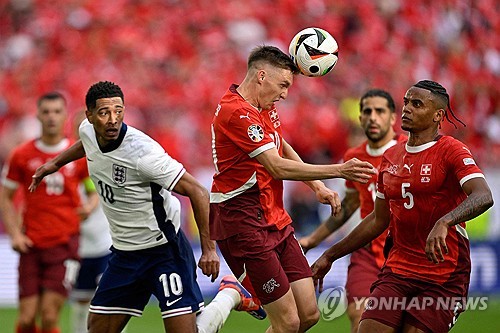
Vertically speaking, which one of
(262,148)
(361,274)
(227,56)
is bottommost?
(361,274)

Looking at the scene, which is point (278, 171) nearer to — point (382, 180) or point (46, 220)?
point (382, 180)

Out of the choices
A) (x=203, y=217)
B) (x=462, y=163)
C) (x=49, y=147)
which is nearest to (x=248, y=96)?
(x=203, y=217)

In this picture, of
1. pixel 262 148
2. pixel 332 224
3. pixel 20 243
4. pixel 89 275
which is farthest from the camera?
pixel 89 275

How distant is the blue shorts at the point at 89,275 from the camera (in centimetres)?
1170

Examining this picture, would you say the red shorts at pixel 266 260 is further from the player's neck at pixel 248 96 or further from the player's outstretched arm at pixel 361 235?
the player's neck at pixel 248 96

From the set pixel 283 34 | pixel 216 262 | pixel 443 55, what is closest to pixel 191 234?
pixel 283 34

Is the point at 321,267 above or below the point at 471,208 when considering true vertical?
below

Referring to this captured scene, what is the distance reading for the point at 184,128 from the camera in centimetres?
1972

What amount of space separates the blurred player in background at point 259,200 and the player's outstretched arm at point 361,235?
0.14m

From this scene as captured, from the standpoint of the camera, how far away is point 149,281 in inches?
318

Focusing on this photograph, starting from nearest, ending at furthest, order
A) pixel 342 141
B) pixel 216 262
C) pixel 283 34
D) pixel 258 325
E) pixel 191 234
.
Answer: pixel 216 262
pixel 258 325
pixel 191 234
pixel 342 141
pixel 283 34

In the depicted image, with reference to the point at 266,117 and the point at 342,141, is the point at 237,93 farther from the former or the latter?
the point at 342,141

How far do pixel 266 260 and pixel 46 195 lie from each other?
3854 millimetres

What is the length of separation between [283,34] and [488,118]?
4651 mm
